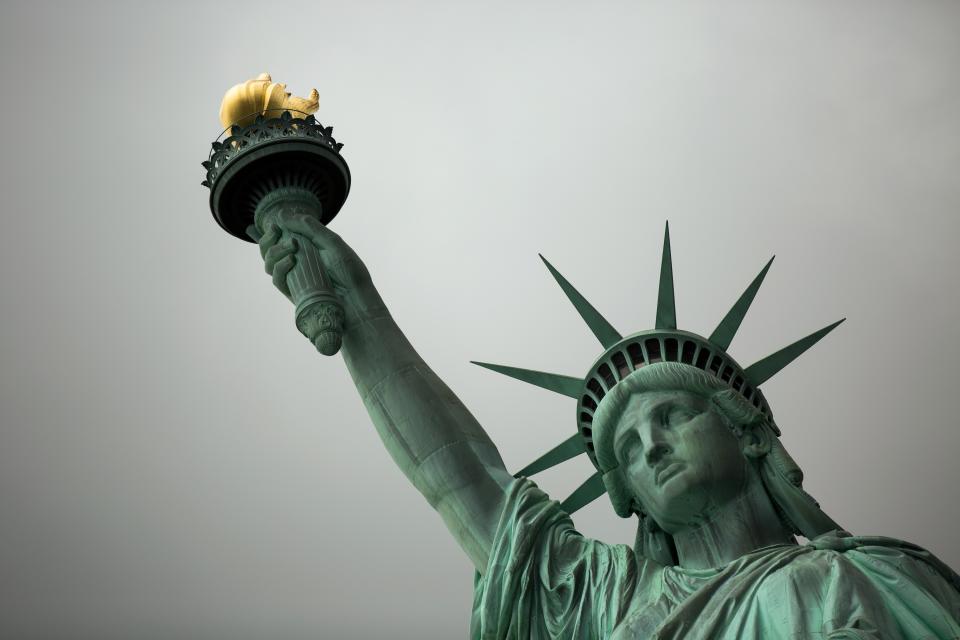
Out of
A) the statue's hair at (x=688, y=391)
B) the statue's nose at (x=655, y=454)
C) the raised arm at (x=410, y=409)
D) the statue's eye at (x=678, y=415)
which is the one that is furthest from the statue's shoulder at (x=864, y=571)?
the raised arm at (x=410, y=409)

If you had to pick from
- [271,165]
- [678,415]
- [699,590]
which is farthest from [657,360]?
[271,165]

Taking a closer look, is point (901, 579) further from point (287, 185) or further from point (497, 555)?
point (287, 185)

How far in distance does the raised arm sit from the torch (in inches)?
7.7

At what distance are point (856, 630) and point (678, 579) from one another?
1874 millimetres

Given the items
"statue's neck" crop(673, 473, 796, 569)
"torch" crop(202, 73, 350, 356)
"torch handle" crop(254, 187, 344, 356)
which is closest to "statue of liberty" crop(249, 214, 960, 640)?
"statue's neck" crop(673, 473, 796, 569)

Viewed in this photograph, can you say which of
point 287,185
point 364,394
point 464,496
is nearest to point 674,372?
point 464,496

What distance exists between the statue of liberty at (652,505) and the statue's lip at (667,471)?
0.02 metres

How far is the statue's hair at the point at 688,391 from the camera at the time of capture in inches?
380

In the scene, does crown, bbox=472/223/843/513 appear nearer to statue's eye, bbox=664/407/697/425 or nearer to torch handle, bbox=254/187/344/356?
statue's eye, bbox=664/407/697/425

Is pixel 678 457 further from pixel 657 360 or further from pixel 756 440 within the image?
pixel 657 360

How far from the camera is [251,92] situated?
11812 mm

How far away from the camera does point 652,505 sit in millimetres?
9719

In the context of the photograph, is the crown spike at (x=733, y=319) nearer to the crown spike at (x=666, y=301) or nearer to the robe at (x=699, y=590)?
the crown spike at (x=666, y=301)

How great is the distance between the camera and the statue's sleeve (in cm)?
931
